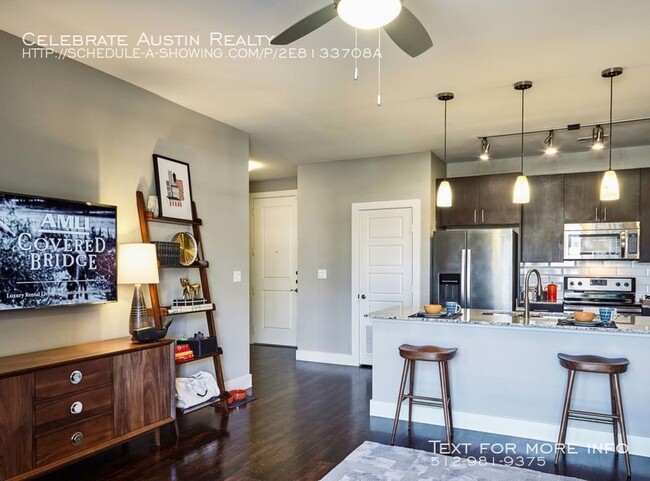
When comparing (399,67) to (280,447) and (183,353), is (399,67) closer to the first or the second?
(183,353)

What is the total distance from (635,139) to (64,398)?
5718 millimetres

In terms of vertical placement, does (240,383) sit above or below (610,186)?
below

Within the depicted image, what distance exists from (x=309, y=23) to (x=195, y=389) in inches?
113

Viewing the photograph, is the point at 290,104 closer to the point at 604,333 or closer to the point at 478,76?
the point at 478,76

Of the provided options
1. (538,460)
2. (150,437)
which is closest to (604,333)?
(538,460)

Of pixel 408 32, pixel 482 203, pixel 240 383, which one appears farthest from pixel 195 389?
pixel 482 203

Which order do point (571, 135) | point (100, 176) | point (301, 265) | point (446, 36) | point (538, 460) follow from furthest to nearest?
point (301, 265), point (571, 135), point (100, 176), point (538, 460), point (446, 36)

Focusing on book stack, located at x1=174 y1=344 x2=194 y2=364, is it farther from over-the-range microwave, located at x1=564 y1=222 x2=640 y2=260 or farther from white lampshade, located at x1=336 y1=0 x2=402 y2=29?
over-the-range microwave, located at x1=564 y1=222 x2=640 y2=260

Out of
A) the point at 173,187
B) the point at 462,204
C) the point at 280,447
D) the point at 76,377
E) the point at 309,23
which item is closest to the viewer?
the point at 309,23

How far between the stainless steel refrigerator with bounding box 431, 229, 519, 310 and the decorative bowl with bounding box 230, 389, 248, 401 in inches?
97.5

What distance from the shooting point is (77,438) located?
271cm

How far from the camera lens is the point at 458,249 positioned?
5348 millimetres

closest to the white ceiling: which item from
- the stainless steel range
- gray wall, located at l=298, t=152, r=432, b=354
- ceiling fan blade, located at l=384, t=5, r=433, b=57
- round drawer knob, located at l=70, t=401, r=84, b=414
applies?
ceiling fan blade, located at l=384, t=5, r=433, b=57

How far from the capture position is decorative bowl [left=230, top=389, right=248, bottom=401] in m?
4.30
